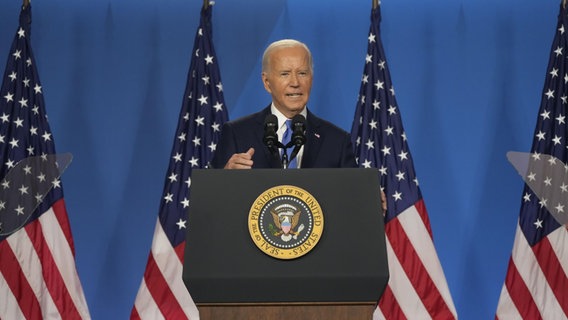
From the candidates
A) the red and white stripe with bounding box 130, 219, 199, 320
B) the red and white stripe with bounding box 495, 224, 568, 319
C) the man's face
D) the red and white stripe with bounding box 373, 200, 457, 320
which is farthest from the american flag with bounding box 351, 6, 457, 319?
the man's face

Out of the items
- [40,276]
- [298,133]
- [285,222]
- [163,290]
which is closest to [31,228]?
[40,276]

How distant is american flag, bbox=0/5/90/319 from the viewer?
479 cm

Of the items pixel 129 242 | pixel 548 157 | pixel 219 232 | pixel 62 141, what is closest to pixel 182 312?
pixel 129 242

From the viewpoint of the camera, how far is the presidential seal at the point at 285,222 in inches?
76.5

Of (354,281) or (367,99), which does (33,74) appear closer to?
(367,99)

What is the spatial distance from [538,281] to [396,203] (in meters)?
0.99

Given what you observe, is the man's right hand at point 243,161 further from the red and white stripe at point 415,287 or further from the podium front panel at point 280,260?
the red and white stripe at point 415,287

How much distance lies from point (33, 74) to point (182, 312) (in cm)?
186

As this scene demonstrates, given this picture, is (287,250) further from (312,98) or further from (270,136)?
(312,98)

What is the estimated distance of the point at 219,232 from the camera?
1.97 metres

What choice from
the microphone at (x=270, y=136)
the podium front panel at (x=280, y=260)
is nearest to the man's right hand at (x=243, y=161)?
the microphone at (x=270, y=136)

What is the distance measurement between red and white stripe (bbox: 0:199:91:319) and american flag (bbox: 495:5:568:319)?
2.68 metres

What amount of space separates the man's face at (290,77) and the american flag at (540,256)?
2501 millimetres

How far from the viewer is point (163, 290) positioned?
4824 millimetres
